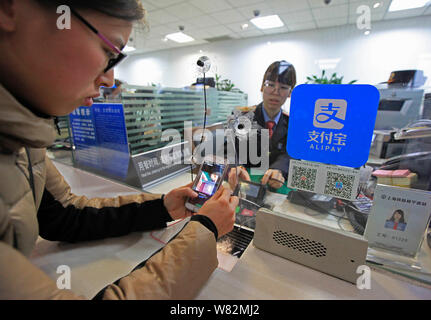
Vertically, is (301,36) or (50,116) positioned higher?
(301,36)

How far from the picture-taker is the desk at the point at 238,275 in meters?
0.45

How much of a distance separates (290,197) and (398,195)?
0.36 metres

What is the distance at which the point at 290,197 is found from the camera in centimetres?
82

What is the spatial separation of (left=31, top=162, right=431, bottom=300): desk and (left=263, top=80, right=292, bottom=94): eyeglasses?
1.64ft

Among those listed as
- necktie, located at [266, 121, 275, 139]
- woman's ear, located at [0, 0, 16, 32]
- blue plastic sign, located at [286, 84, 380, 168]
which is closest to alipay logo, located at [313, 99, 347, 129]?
blue plastic sign, located at [286, 84, 380, 168]

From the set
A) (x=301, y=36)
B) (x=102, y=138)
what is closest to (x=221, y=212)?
(x=102, y=138)

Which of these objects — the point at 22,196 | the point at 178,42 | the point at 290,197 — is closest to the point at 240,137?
the point at 290,197

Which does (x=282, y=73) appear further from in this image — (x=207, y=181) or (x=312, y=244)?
(x=312, y=244)

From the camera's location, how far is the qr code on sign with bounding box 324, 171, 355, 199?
0.57 m

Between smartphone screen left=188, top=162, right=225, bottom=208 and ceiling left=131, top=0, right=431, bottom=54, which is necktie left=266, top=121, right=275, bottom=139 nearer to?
smartphone screen left=188, top=162, right=225, bottom=208

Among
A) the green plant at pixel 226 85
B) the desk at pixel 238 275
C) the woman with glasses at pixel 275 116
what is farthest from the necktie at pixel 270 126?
the green plant at pixel 226 85

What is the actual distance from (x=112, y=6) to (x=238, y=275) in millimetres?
668

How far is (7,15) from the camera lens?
326mm

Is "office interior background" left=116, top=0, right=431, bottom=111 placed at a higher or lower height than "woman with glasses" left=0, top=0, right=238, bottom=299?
higher
